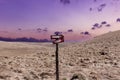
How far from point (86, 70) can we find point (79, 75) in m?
3.97

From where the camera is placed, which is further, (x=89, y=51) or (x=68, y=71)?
(x=89, y=51)

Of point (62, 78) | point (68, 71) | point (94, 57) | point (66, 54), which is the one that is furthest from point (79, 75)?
point (66, 54)

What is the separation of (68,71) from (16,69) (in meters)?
4.08

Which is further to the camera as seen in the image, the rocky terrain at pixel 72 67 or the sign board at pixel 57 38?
the rocky terrain at pixel 72 67

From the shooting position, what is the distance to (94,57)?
95.7 feet

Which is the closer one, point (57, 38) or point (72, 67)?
point (57, 38)

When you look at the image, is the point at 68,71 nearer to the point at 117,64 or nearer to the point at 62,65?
the point at 62,65

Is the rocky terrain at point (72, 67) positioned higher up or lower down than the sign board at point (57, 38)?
lower down

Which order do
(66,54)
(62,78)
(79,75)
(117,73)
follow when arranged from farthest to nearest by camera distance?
(66,54) < (117,73) < (62,78) < (79,75)

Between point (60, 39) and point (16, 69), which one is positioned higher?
point (60, 39)

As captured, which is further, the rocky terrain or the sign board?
the rocky terrain

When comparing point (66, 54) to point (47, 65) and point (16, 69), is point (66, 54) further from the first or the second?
point (16, 69)

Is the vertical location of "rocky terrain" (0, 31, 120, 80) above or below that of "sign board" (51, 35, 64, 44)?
below

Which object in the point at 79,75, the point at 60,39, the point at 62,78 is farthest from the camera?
the point at 62,78
